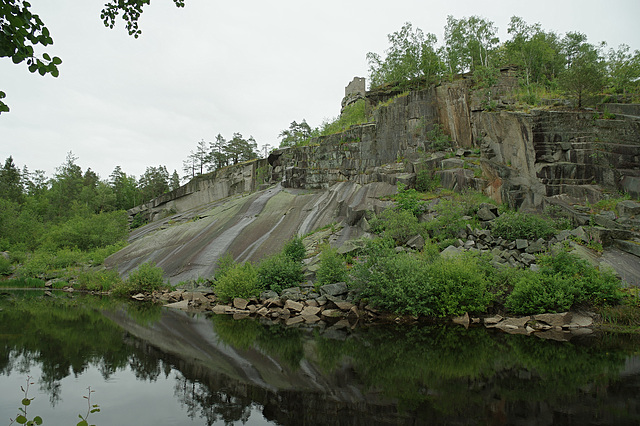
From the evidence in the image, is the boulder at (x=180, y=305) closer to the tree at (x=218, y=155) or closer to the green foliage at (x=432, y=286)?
the green foliage at (x=432, y=286)

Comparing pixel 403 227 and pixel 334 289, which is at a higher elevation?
pixel 403 227

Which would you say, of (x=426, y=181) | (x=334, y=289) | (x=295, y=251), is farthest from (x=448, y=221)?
(x=295, y=251)

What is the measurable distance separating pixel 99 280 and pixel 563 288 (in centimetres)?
3067

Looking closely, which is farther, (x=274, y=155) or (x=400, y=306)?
(x=274, y=155)

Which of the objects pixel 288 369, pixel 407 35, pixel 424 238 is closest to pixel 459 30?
pixel 407 35

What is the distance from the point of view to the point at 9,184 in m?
57.7

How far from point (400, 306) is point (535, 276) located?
18.4 ft

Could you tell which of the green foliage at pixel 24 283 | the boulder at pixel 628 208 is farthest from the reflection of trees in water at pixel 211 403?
the green foliage at pixel 24 283

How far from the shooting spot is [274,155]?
1693 inches

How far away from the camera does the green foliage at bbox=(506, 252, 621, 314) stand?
1414 centimetres

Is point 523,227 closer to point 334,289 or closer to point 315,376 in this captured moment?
point 334,289

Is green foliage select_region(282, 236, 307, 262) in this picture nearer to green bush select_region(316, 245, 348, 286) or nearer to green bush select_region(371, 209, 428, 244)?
green bush select_region(316, 245, 348, 286)

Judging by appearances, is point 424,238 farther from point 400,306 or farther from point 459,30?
point 459,30

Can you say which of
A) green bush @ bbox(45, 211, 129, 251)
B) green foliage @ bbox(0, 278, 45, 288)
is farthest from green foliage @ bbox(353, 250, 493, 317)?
green bush @ bbox(45, 211, 129, 251)
